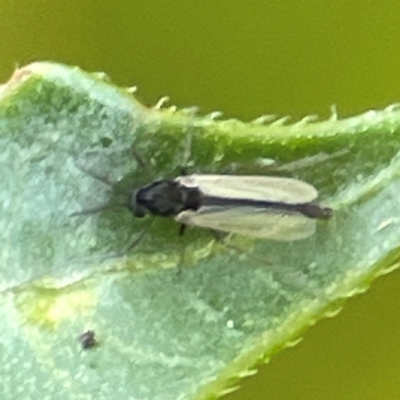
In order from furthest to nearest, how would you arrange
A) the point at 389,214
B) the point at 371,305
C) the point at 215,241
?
the point at 371,305 < the point at 215,241 < the point at 389,214

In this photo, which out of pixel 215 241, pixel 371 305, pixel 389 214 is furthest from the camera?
pixel 371 305

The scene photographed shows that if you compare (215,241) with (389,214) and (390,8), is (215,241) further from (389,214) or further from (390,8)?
(390,8)

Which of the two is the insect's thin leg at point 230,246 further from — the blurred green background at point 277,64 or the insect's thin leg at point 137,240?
the blurred green background at point 277,64

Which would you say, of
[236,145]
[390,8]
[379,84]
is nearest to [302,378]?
[379,84]

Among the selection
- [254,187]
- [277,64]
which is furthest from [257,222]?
[277,64]

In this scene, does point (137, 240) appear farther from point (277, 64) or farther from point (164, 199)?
point (277, 64)

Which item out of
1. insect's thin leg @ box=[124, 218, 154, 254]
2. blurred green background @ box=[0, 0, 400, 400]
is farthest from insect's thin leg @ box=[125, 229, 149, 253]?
blurred green background @ box=[0, 0, 400, 400]
